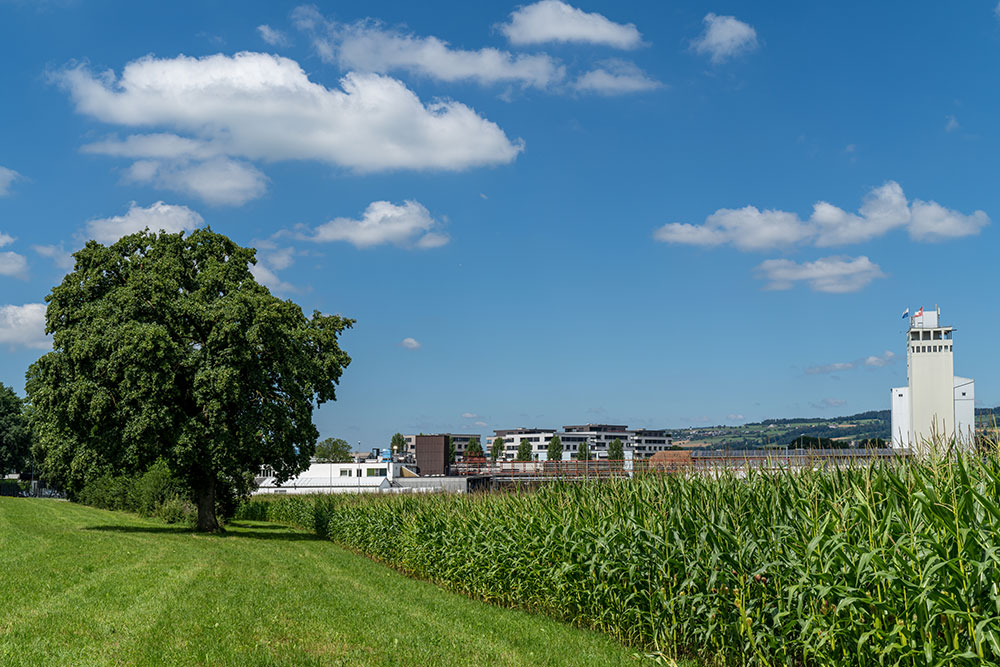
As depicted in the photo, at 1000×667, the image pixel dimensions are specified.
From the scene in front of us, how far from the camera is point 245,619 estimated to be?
46.8 ft

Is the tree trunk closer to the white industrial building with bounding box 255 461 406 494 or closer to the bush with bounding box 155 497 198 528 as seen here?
the bush with bounding box 155 497 198 528

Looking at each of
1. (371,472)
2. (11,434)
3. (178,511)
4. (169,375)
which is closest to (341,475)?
(371,472)

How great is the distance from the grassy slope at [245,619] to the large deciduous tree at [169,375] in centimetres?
1081

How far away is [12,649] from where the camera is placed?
37.1 feet

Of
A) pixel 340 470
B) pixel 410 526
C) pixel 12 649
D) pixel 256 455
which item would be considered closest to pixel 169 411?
pixel 256 455

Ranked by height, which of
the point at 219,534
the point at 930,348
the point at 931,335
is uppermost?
the point at 931,335

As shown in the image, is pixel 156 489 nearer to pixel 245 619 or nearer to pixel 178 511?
pixel 178 511

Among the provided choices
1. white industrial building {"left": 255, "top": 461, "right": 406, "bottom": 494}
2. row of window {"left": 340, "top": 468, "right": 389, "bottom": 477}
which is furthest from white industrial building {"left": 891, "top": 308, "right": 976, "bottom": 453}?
row of window {"left": 340, "top": 468, "right": 389, "bottom": 477}

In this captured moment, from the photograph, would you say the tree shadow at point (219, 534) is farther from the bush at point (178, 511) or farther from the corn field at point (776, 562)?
the corn field at point (776, 562)

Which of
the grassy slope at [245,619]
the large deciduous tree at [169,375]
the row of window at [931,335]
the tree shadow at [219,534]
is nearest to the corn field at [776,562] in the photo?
the grassy slope at [245,619]

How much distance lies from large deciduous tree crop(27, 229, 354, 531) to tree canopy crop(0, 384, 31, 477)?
212ft

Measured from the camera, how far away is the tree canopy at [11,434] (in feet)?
316

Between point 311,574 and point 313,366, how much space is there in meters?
19.4

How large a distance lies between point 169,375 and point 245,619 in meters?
23.7
